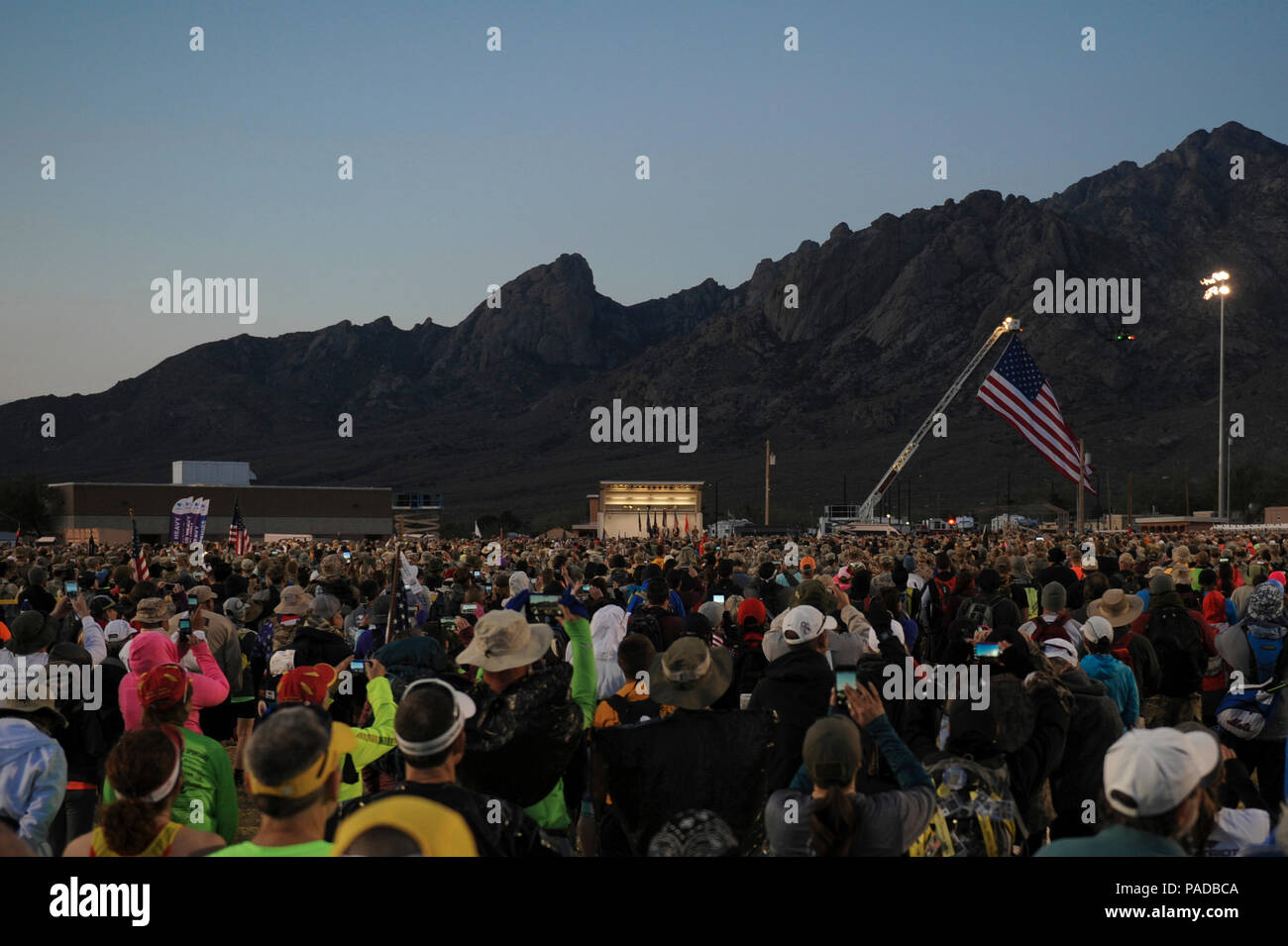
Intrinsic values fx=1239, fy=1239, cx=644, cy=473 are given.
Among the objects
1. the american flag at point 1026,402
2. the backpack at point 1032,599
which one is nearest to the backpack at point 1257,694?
the backpack at point 1032,599

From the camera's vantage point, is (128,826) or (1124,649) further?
(1124,649)

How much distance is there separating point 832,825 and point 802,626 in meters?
2.38

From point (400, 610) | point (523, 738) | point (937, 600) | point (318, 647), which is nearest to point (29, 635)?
point (318, 647)

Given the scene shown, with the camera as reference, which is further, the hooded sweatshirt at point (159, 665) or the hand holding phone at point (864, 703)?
the hooded sweatshirt at point (159, 665)

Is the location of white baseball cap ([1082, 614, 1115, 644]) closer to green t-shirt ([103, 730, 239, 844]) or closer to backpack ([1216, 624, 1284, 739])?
backpack ([1216, 624, 1284, 739])

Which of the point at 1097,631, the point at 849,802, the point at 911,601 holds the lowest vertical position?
the point at 911,601

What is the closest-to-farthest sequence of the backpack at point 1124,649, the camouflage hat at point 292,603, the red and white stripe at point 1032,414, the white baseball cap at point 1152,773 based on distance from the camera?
the white baseball cap at point 1152,773 → the backpack at point 1124,649 → the camouflage hat at point 292,603 → the red and white stripe at point 1032,414

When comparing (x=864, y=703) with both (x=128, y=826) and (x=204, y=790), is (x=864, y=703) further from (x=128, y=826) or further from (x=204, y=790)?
(x=204, y=790)

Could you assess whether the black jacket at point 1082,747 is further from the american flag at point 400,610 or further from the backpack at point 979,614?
the american flag at point 400,610

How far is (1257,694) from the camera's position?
26.3 feet

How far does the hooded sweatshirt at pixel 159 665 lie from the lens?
6.44m

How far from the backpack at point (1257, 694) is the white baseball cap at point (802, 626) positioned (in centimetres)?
343

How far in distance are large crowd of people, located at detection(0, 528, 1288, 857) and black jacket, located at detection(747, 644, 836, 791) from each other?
0.05 ft
